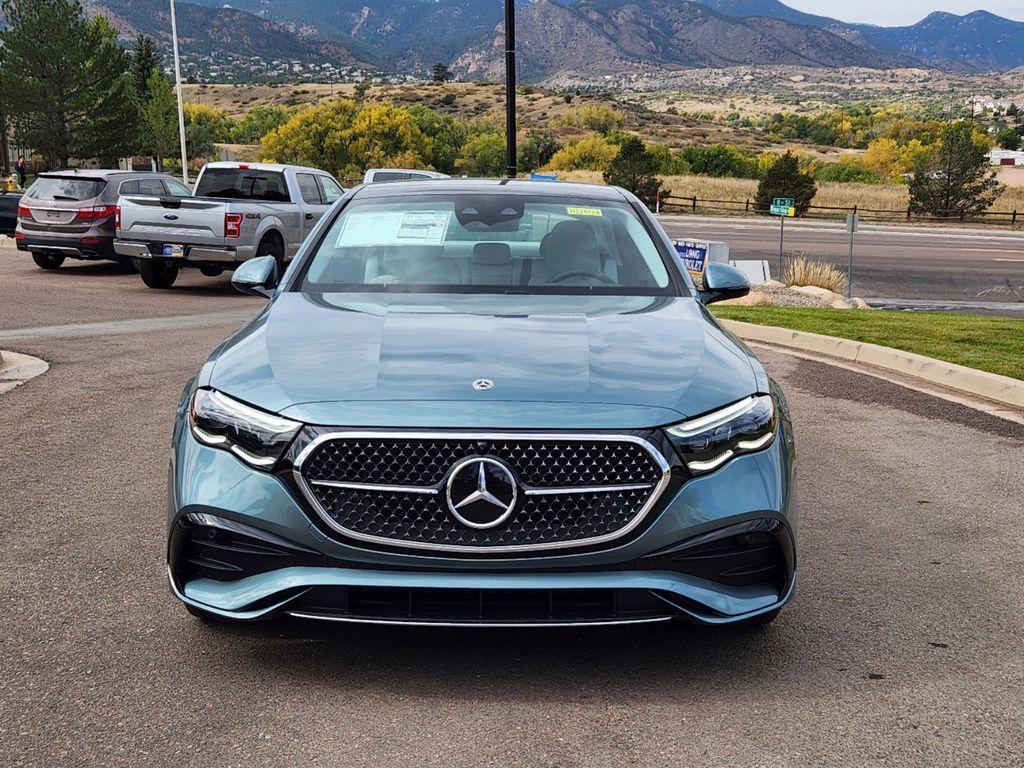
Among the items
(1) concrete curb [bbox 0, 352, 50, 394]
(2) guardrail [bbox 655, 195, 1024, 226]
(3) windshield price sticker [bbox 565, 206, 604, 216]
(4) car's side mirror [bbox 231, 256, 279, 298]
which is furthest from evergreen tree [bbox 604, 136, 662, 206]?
(4) car's side mirror [bbox 231, 256, 279, 298]

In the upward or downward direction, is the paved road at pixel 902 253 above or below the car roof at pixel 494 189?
below

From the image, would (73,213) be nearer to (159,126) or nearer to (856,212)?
(856,212)

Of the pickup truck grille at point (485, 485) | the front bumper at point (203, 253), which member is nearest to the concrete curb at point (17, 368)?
the front bumper at point (203, 253)

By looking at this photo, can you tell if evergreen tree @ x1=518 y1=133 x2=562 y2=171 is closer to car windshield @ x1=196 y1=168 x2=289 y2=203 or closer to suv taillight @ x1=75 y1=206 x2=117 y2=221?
suv taillight @ x1=75 y1=206 x2=117 y2=221

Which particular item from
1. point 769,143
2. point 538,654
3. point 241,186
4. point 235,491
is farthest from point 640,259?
point 769,143

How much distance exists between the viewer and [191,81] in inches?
6944

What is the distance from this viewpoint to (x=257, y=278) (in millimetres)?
5160

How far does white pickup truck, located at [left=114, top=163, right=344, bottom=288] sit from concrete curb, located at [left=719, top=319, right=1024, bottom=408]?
7427 millimetres

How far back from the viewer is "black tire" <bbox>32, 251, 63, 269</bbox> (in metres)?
20.3

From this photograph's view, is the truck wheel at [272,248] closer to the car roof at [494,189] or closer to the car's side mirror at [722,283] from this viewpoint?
the car roof at [494,189]

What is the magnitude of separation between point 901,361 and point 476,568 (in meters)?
8.20

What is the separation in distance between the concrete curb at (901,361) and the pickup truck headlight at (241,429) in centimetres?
565

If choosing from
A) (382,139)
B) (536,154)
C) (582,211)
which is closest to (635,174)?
(382,139)

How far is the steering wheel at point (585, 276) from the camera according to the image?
502 cm
